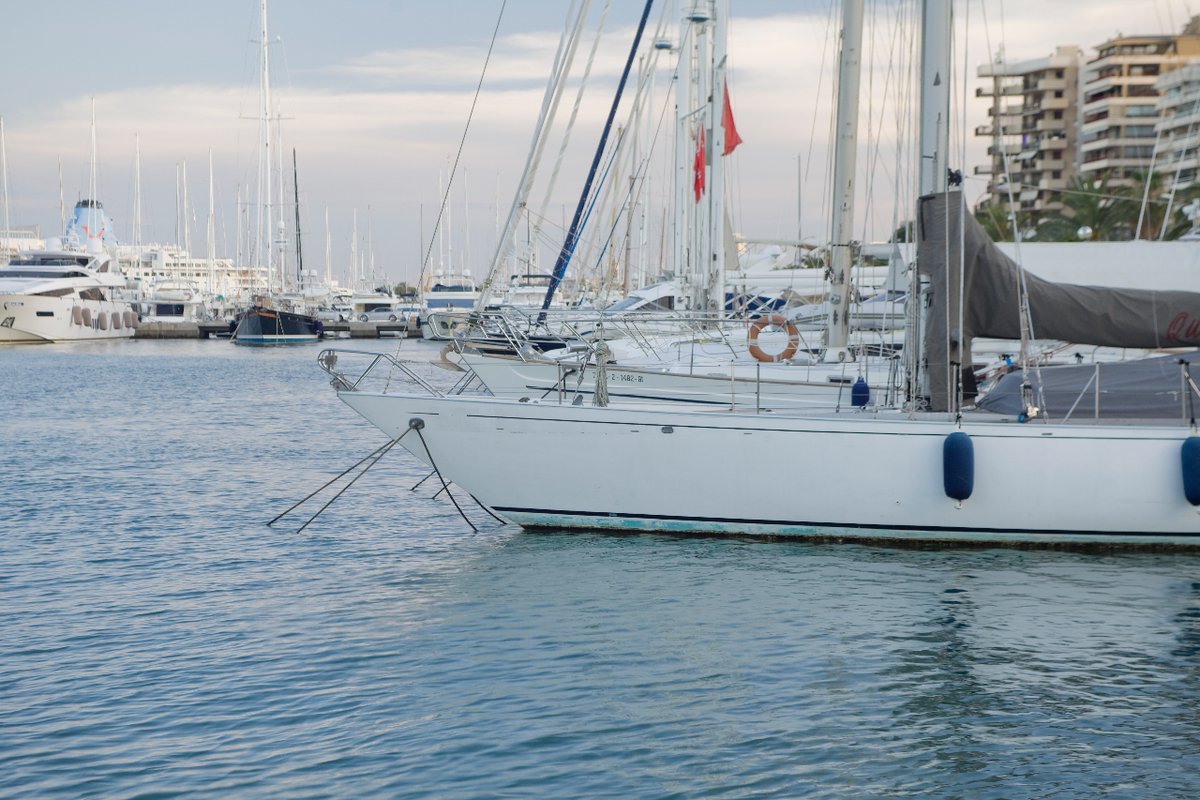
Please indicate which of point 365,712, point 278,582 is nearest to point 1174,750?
point 365,712

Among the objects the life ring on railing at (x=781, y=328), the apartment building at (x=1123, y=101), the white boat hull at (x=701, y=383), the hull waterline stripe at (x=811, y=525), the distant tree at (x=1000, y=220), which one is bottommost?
the hull waterline stripe at (x=811, y=525)

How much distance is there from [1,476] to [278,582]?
10.7 m

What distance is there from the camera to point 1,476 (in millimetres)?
20625

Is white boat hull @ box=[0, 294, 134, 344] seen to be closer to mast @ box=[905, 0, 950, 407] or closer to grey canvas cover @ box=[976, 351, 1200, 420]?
mast @ box=[905, 0, 950, 407]

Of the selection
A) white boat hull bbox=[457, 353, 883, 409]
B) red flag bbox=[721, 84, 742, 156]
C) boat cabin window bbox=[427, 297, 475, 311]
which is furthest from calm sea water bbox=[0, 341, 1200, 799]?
boat cabin window bbox=[427, 297, 475, 311]

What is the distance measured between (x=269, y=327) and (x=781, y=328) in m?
62.7

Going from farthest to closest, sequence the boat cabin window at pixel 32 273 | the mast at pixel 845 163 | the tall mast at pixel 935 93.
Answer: the boat cabin window at pixel 32 273 < the mast at pixel 845 163 < the tall mast at pixel 935 93

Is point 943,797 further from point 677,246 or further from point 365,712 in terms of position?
point 677,246

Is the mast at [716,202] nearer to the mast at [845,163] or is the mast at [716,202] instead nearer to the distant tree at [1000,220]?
the mast at [845,163]

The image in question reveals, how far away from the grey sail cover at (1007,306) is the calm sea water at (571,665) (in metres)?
2.14

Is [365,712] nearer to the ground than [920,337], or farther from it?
nearer to the ground

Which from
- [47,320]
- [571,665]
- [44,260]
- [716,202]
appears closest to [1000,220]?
[716,202]

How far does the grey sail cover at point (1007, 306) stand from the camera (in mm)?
12250

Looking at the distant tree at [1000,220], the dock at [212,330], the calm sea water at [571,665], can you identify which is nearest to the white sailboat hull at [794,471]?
the calm sea water at [571,665]
